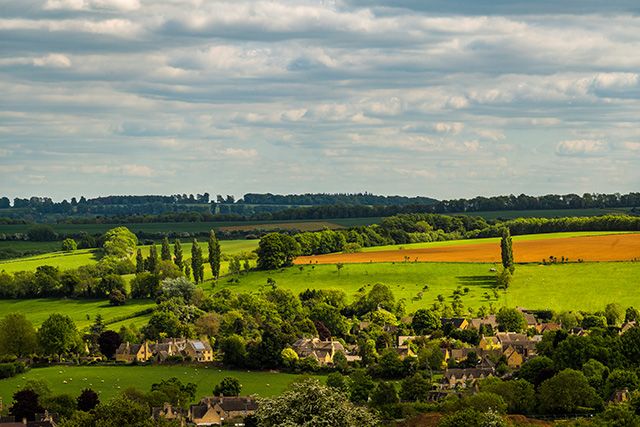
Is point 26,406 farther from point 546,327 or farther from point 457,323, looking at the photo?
point 546,327

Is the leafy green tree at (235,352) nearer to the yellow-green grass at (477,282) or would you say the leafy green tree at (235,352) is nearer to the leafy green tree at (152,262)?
the yellow-green grass at (477,282)

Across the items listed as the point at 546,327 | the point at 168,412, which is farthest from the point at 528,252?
the point at 168,412

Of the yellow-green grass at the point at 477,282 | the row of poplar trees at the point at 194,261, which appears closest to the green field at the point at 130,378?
the yellow-green grass at the point at 477,282

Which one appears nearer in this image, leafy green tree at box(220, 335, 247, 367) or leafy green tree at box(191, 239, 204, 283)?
leafy green tree at box(220, 335, 247, 367)

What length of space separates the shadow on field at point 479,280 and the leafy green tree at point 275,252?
2970 cm

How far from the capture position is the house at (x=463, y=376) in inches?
4520

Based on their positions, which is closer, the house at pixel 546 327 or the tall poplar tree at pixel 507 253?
the house at pixel 546 327

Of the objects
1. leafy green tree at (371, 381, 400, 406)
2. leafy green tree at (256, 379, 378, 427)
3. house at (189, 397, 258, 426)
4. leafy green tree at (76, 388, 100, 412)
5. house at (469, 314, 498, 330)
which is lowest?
house at (189, 397, 258, 426)

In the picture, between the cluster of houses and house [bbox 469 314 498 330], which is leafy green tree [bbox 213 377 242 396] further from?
house [bbox 469 314 498 330]

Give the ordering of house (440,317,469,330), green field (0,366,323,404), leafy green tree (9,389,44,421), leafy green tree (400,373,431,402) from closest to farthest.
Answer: leafy green tree (9,389,44,421), leafy green tree (400,373,431,402), green field (0,366,323,404), house (440,317,469,330)

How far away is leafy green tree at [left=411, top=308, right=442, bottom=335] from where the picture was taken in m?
144

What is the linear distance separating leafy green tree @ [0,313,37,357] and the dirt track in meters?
59.2

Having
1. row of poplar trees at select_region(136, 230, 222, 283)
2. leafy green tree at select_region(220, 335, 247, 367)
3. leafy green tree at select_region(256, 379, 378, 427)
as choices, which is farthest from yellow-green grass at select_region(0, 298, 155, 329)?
leafy green tree at select_region(256, 379, 378, 427)

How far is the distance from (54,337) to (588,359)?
58.1 meters
